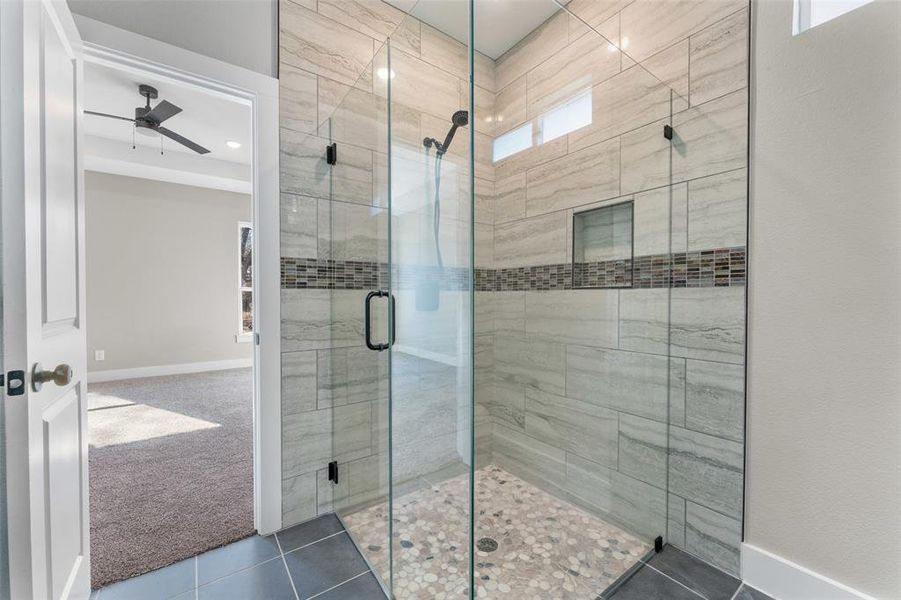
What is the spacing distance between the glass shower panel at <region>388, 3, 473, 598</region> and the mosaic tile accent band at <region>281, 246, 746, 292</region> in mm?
17

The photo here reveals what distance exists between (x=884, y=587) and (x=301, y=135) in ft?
9.27

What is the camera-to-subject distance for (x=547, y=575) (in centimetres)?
158

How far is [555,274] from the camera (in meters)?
2.19

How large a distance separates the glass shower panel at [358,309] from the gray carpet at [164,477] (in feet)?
2.01

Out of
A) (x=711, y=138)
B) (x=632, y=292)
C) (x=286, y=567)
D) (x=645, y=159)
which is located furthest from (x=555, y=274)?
(x=286, y=567)

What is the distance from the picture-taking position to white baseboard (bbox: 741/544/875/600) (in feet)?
4.31

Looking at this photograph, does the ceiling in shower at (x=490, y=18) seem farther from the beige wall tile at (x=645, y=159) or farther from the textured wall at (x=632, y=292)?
the beige wall tile at (x=645, y=159)

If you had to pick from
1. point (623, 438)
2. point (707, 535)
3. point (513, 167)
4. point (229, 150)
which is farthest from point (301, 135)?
point (229, 150)

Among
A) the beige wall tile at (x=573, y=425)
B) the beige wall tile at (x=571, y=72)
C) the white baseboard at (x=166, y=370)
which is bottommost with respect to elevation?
the white baseboard at (x=166, y=370)

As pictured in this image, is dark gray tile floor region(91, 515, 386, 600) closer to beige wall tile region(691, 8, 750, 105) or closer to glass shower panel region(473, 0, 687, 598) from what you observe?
glass shower panel region(473, 0, 687, 598)

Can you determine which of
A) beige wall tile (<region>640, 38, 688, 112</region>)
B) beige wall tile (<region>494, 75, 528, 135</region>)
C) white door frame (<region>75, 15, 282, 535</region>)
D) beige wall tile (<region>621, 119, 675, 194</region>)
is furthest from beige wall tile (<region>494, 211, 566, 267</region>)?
white door frame (<region>75, 15, 282, 535</region>)

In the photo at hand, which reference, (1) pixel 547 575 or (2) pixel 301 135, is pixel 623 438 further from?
(2) pixel 301 135

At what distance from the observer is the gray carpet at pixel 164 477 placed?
177 centimetres

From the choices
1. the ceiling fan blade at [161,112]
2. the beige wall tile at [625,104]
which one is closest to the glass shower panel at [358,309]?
the beige wall tile at [625,104]
